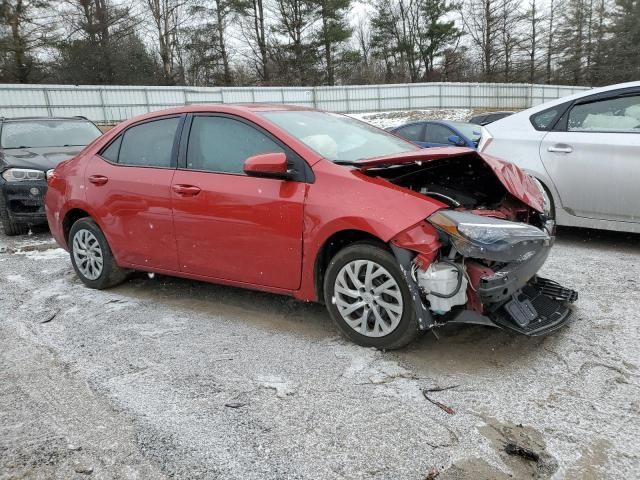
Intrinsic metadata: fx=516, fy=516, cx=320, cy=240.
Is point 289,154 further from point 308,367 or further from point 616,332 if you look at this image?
point 616,332

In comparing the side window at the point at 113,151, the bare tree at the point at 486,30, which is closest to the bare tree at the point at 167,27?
the bare tree at the point at 486,30

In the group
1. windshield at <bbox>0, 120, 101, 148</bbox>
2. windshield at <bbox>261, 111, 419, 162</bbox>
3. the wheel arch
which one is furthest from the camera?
windshield at <bbox>0, 120, 101, 148</bbox>

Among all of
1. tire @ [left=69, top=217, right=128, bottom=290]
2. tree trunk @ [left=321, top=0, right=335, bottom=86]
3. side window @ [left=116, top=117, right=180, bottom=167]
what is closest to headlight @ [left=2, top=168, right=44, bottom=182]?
tire @ [left=69, top=217, right=128, bottom=290]

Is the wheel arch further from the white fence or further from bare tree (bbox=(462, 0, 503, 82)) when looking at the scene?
bare tree (bbox=(462, 0, 503, 82))

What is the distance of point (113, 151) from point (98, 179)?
0.28m

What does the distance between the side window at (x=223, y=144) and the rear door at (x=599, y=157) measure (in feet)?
10.3

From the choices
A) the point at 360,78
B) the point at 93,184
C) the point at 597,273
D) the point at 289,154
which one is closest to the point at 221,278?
the point at 289,154

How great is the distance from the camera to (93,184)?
4.55 m

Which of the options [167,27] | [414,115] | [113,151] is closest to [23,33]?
[167,27]

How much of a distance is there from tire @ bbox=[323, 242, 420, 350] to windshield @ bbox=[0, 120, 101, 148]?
6.57 metres

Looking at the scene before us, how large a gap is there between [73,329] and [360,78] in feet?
125

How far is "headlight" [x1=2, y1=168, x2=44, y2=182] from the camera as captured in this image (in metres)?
6.99

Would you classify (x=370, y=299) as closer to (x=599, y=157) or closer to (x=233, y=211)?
(x=233, y=211)

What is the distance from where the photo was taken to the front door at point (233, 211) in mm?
3408
